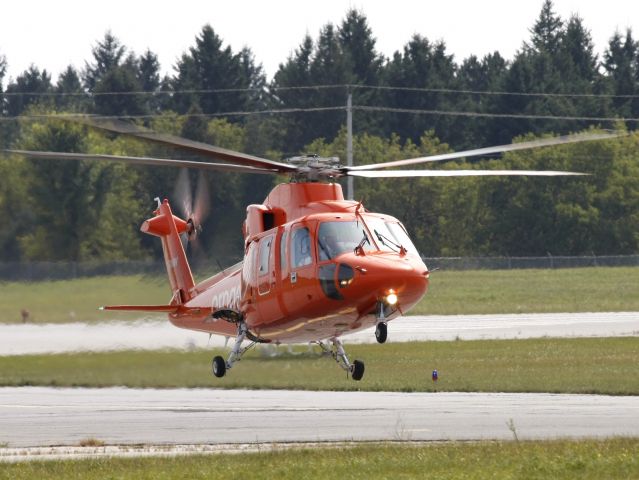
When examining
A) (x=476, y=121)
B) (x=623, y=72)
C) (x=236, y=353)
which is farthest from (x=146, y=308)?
(x=623, y=72)

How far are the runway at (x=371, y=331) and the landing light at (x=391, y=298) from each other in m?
20.0

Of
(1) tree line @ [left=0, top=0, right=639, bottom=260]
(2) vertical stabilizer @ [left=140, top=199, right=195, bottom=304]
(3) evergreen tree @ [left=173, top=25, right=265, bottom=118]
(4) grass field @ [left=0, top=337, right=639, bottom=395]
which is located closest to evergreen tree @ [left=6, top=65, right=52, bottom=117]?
(1) tree line @ [left=0, top=0, right=639, bottom=260]

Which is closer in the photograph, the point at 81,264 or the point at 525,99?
the point at 81,264

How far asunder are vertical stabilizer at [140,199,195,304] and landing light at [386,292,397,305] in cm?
1066

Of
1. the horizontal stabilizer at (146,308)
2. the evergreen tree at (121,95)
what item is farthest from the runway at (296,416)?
the evergreen tree at (121,95)

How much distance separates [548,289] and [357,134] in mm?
38882

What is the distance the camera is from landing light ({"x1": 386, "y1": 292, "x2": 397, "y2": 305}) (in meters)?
29.7

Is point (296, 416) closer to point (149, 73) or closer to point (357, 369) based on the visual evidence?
point (357, 369)

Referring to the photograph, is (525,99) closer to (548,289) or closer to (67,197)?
(548,289)

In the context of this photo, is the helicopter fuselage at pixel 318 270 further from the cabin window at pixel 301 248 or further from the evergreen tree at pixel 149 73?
the evergreen tree at pixel 149 73

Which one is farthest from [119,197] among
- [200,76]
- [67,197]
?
[200,76]

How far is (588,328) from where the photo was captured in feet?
255

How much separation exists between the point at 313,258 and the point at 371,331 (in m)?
41.0

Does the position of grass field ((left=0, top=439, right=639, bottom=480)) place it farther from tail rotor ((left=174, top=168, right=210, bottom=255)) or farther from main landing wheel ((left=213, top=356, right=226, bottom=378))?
tail rotor ((left=174, top=168, right=210, bottom=255))
